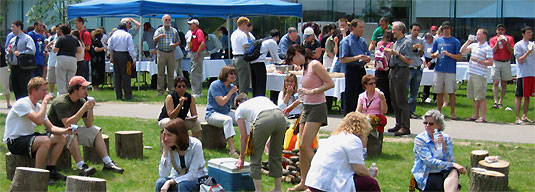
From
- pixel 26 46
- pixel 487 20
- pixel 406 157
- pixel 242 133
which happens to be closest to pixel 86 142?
pixel 242 133

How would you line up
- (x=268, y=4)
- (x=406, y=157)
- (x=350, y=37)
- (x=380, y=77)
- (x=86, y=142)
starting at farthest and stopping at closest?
(x=268, y=4)
(x=380, y=77)
(x=350, y=37)
(x=406, y=157)
(x=86, y=142)

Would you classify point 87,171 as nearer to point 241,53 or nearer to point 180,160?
point 180,160

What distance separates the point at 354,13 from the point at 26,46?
16.0 m

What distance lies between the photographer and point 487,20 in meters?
25.5

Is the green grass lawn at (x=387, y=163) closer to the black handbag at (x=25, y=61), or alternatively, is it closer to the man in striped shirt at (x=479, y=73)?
the black handbag at (x=25, y=61)

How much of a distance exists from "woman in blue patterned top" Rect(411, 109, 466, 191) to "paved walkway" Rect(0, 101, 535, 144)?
4336 millimetres

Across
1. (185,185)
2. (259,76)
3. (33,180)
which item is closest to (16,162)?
(33,180)

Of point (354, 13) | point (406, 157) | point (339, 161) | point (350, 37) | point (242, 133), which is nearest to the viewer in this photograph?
point (339, 161)

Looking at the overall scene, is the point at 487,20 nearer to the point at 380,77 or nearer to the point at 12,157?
the point at 380,77

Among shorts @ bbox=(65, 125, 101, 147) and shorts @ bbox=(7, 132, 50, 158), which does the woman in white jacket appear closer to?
shorts @ bbox=(7, 132, 50, 158)

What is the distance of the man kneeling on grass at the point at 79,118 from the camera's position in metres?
8.24

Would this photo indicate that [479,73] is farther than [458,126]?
Yes

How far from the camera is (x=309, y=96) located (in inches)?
312

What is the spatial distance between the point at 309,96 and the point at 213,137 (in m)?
2.59
